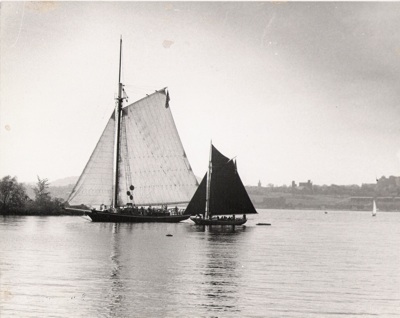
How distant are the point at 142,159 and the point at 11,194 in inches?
1323

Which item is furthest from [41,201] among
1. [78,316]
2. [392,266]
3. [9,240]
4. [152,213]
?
[78,316]

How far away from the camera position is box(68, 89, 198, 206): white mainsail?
270 feet

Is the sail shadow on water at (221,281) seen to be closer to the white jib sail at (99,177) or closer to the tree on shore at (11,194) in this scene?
the white jib sail at (99,177)

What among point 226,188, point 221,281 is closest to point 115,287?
point 221,281

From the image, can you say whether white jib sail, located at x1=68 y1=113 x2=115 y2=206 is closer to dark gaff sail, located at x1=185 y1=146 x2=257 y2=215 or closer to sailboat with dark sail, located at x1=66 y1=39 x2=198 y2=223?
sailboat with dark sail, located at x1=66 y1=39 x2=198 y2=223

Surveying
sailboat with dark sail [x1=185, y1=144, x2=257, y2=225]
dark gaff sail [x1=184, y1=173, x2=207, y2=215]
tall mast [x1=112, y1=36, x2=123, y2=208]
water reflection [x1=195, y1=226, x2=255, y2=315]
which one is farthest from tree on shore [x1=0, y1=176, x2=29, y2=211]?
water reflection [x1=195, y1=226, x2=255, y2=315]

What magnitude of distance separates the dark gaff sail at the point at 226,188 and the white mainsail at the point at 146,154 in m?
6.68

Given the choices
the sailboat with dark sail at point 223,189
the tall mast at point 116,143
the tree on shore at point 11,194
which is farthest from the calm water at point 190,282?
the tree on shore at point 11,194

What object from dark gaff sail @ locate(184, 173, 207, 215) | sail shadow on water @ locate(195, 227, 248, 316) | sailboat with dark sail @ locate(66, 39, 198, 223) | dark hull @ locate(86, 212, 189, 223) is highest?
sailboat with dark sail @ locate(66, 39, 198, 223)

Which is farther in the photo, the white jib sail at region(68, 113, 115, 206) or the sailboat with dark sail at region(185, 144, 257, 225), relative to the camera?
the white jib sail at region(68, 113, 115, 206)

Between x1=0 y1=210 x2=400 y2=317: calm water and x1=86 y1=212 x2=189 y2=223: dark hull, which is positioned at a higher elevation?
x1=86 y1=212 x2=189 y2=223: dark hull

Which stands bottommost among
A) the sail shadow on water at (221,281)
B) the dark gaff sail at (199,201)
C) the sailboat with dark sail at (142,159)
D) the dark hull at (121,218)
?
the sail shadow on water at (221,281)

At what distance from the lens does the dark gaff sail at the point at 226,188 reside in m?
77.4

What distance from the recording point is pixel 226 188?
7744 centimetres
